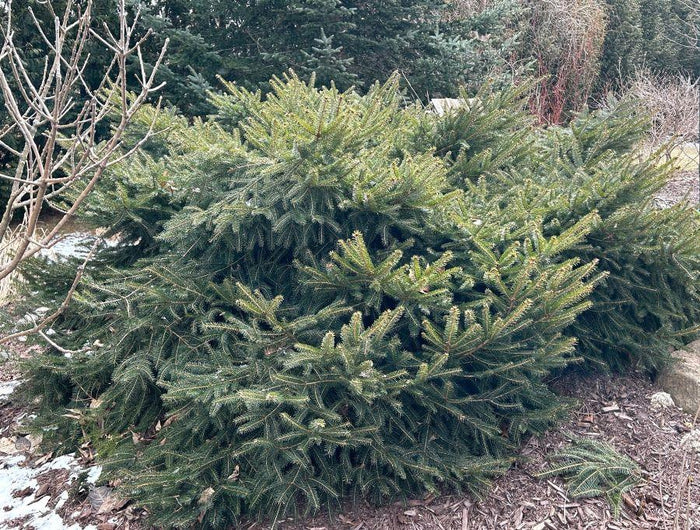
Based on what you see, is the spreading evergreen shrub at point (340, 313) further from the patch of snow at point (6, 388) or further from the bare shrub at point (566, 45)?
the bare shrub at point (566, 45)

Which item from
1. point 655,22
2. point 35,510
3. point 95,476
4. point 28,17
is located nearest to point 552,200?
point 95,476

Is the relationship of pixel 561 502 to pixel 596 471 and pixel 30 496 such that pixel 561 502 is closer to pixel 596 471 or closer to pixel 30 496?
pixel 596 471

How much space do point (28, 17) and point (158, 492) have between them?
6013 mm

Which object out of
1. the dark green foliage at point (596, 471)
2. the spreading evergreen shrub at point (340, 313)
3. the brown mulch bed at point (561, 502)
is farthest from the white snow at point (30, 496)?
the dark green foliage at point (596, 471)

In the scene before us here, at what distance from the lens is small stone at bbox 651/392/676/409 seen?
287cm

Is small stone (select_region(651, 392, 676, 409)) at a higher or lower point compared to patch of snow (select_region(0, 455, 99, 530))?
higher

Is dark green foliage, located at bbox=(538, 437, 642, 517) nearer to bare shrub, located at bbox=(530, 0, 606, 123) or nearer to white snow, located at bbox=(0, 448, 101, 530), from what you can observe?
white snow, located at bbox=(0, 448, 101, 530)

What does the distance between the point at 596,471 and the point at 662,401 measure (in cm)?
76

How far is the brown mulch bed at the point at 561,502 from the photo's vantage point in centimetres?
229

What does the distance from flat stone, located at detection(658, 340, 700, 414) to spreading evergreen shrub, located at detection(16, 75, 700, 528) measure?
18cm

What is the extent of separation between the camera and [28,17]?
19.7ft

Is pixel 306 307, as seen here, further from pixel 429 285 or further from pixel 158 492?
pixel 158 492

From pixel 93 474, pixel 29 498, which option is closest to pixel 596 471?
pixel 93 474

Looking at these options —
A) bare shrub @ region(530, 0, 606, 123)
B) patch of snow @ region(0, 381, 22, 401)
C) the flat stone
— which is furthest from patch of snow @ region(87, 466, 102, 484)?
bare shrub @ region(530, 0, 606, 123)
